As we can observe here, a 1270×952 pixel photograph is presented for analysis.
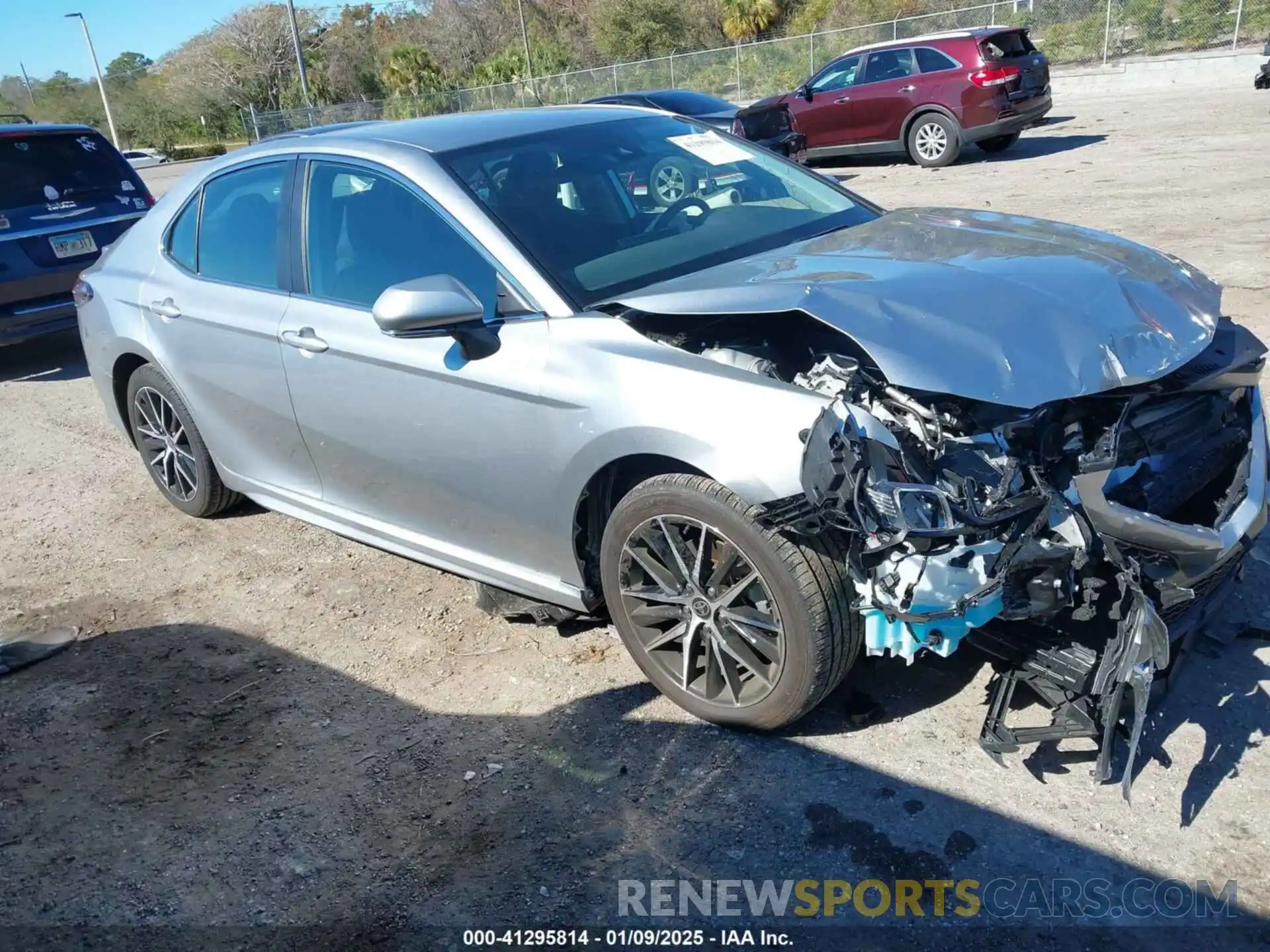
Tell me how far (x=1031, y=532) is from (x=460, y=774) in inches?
71.4

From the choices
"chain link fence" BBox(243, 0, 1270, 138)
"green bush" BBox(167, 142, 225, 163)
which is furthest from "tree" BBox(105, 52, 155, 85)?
"chain link fence" BBox(243, 0, 1270, 138)

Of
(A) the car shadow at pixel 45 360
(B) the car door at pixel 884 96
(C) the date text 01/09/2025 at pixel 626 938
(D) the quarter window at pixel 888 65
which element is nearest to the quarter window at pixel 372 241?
(C) the date text 01/09/2025 at pixel 626 938

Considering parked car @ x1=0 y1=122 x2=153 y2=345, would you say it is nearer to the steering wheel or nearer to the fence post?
the steering wheel

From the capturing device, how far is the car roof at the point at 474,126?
3.87 meters

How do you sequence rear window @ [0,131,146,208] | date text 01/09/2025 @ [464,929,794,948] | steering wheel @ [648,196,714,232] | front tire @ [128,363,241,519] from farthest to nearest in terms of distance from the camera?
1. rear window @ [0,131,146,208]
2. front tire @ [128,363,241,519]
3. steering wheel @ [648,196,714,232]
4. date text 01/09/2025 @ [464,929,794,948]

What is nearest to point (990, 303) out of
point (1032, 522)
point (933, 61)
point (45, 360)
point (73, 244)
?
point (1032, 522)

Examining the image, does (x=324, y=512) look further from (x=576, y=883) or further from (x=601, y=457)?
(x=576, y=883)

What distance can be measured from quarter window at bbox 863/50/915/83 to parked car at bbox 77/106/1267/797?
11880mm

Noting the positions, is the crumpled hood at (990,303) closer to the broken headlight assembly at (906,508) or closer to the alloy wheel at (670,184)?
the broken headlight assembly at (906,508)

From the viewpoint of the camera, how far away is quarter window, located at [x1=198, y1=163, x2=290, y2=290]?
420cm

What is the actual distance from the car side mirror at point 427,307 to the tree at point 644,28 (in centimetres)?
4203

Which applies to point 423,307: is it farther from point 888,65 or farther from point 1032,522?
→ point 888,65

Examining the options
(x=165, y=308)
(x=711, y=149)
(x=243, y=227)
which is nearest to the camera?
(x=711, y=149)

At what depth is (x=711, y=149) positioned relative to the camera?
4273 mm
